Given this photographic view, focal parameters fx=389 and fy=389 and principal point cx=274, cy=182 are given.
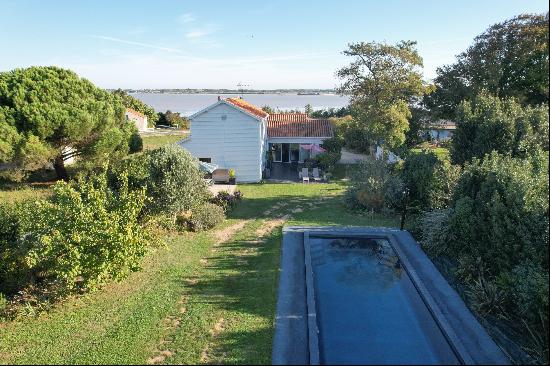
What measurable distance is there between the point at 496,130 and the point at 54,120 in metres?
22.2

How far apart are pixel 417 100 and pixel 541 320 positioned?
30.2m

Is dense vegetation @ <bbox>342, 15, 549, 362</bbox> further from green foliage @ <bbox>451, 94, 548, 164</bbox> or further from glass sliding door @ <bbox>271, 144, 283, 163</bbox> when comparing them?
glass sliding door @ <bbox>271, 144, 283, 163</bbox>

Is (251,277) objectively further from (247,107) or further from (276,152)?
(276,152)

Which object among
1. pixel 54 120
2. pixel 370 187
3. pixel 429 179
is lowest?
pixel 370 187

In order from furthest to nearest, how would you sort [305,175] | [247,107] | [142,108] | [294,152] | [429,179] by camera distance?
[142,108], [294,152], [247,107], [305,175], [429,179]

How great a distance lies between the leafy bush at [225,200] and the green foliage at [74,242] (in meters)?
8.68

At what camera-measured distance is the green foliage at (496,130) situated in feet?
53.2

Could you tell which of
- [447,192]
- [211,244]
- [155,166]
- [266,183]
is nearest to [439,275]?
[447,192]

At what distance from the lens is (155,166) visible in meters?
17.9

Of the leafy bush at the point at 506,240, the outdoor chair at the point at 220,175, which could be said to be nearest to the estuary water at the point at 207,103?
the outdoor chair at the point at 220,175

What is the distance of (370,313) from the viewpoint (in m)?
11.2

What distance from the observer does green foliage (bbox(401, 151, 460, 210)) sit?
1894cm

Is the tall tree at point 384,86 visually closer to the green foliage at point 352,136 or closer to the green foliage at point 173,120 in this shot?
the green foliage at point 352,136

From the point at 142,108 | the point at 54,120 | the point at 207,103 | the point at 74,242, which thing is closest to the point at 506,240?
the point at 74,242
